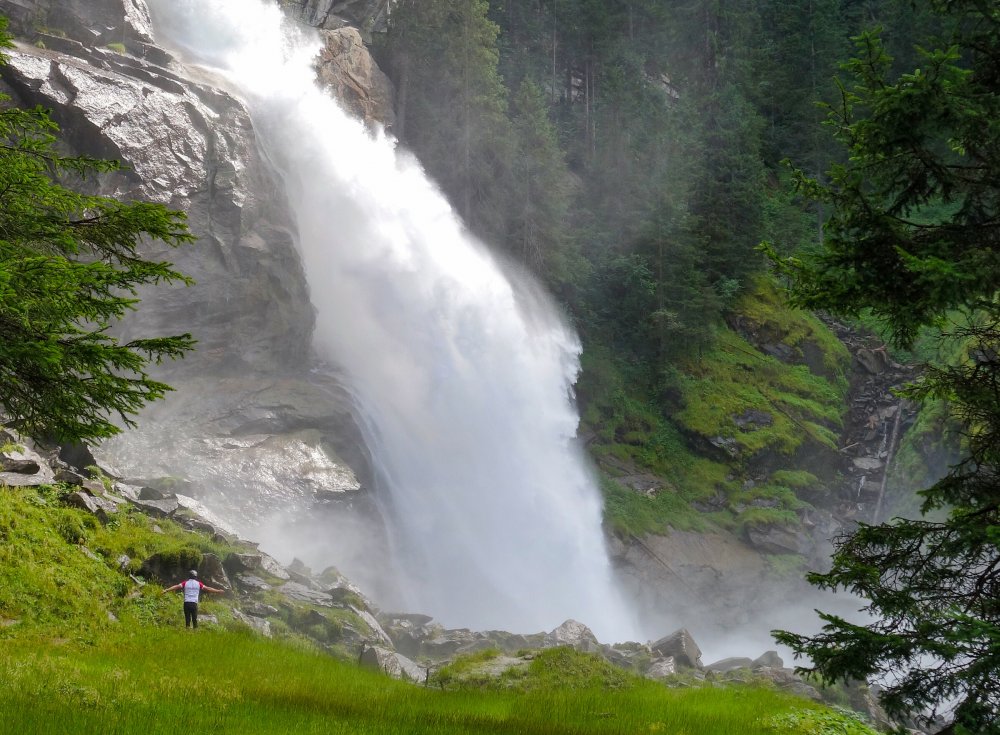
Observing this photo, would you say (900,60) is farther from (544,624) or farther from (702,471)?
(544,624)

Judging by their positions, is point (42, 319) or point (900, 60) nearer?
point (42, 319)

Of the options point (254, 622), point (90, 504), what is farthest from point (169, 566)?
point (90, 504)

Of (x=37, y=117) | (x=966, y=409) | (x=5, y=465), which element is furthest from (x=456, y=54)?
(x=966, y=409)

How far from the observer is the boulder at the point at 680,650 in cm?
1770

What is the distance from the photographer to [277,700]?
26.5 ft

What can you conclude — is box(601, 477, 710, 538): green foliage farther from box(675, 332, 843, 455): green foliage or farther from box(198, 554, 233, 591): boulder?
box(198, 554, 233, 591): boulder

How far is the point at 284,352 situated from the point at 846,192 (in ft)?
66.3

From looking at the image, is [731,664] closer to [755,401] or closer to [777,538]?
[777,538]

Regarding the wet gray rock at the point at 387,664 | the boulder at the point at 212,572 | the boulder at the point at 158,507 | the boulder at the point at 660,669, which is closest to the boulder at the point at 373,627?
the wet gray rock at the point at 387,664

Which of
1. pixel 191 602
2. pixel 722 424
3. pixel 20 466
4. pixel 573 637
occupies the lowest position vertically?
pixel 191 602

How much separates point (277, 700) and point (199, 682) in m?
0.93

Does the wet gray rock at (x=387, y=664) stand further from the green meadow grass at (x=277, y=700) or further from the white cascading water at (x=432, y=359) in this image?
the white cascading water at (x=432, y=359)

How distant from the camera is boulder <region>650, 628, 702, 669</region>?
17.7 meters

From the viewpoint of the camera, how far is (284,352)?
2398 cm
